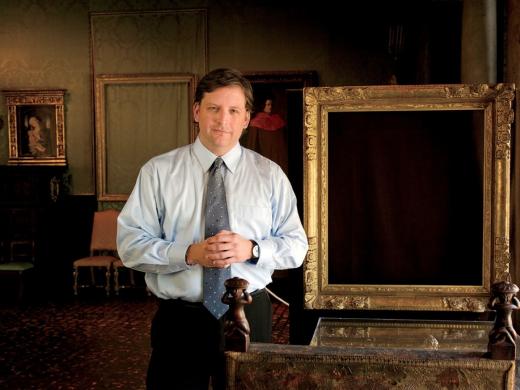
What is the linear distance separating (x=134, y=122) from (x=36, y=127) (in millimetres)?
1234

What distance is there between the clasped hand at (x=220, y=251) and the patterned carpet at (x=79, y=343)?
248 centimetres

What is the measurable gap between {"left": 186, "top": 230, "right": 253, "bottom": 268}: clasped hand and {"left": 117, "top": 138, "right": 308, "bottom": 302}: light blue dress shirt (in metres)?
0.04

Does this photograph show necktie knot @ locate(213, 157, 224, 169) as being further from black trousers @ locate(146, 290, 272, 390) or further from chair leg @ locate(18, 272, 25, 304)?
chair leg @ locate(18, 272, 25, 304)

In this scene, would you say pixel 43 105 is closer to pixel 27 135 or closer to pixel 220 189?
pixel 27 135

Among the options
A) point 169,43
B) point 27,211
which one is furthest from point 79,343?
point 169,43

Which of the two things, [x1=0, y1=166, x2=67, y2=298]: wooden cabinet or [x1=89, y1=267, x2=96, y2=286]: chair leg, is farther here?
[x1=89, y1=267, x2=96, y2=286]: chair leg

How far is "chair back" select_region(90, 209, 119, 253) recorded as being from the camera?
7.69 metres


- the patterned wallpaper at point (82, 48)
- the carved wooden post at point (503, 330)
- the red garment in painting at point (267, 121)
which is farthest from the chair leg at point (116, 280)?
the carved wooden post at point (503, 330)

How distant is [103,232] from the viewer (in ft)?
25.3

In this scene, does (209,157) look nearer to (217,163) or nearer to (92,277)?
(217,163)

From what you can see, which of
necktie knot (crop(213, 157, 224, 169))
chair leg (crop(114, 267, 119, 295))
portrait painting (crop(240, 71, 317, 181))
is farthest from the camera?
portrait painting (crop(240, 71, 317, 181))

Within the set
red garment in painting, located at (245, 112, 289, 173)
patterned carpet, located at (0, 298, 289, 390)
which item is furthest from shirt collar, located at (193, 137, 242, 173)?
red garment in painting, located at (245, 112, 289, 173)

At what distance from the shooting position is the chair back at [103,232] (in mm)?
7691

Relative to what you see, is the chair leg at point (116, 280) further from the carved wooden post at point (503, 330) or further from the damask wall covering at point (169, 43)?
the carved wooden post at point (503, 330)
